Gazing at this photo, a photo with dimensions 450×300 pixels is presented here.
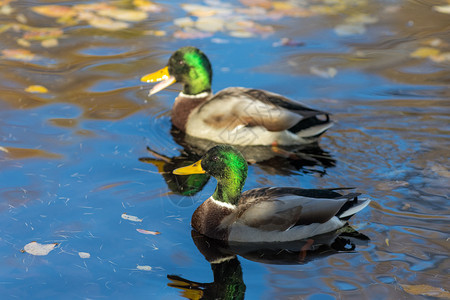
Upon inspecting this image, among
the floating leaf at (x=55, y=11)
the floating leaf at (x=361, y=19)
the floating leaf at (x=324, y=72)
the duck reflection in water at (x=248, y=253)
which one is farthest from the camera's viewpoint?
the floating leaf at (x=55, y=11)

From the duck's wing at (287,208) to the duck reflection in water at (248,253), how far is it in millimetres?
163

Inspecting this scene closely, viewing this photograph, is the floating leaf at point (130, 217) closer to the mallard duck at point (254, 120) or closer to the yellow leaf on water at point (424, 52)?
the mallard duck at point (254, 120)

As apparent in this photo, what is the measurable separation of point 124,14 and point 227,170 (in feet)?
19.2

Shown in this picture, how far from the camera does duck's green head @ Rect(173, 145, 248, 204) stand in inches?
237

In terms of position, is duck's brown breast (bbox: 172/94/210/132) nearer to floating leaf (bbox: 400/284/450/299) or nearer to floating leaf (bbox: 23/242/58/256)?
floating leaf (bbox: 23/242/58/256)

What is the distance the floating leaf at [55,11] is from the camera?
1115 centimetres

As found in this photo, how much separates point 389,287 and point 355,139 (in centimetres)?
264

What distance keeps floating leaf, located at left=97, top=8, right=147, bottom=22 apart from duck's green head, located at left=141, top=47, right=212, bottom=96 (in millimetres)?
2851

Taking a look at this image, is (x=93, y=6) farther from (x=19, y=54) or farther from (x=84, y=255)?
(x=84, y=255)

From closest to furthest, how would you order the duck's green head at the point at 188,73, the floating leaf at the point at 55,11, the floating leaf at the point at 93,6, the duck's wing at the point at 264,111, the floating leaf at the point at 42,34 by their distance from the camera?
1. the duck's wing at the point at 264,111
2. the duck's green head at the point at 188,73
3. the floating leaf at the point at 42,34
4. the floating leaf at the point at 55,11
5. the floating leaf at the point at 93,6

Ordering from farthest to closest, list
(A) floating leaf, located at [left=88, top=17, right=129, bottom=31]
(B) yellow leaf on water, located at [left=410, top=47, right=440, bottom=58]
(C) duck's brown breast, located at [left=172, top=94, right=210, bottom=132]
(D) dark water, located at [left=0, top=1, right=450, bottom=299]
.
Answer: (A) floating leaf, located at [left=88, top=17, right=129, bottom=31], (B) yellow leaf on water, located at [left=410, top=47, right=440, bottom=58], (C) duck's brown breast, located at [left=172, top=94, right=210, bottom=132], (D) dark water, located at [left=0, top=1, right=450, bottom=299]

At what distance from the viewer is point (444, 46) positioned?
1026cm

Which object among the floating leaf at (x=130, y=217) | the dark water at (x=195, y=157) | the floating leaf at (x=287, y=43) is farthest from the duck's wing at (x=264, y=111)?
the floating leaf at (x=287, y=43)

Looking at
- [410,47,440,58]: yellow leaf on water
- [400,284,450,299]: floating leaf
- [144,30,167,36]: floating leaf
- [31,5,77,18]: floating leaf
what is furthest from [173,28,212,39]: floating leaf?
[400,284,450,299]: floating leaf
